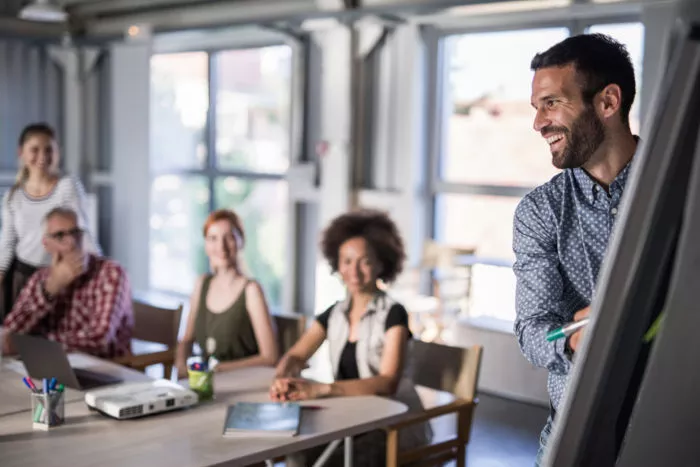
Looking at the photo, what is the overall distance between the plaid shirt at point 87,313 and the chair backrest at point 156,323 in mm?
242

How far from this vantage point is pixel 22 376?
3.17 m

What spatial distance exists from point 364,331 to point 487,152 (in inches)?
130

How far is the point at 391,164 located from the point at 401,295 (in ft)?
3.30

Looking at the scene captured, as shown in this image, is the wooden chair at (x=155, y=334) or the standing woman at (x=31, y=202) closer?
the wooden chair at (x=155, y=334)

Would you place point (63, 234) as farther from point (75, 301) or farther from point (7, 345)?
point (7, 345)

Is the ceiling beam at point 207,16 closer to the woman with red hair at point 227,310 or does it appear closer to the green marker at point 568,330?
the woman with red hair at point 227,310

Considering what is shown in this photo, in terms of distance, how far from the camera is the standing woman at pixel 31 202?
4.67m

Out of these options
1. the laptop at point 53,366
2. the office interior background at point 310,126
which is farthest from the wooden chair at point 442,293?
the laptop at point 53,366

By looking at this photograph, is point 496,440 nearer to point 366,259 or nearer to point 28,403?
point 366,259

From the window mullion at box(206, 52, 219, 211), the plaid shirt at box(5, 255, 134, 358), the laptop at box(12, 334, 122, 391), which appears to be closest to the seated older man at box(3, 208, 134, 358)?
the plaid shirt at box(5, 255, 134, 358)

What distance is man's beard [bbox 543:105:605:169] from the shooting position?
143 cm

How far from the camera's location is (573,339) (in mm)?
1217


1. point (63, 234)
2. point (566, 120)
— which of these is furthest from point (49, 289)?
point (566, 120)

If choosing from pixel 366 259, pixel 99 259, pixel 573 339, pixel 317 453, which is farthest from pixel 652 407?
pixel 99 259
